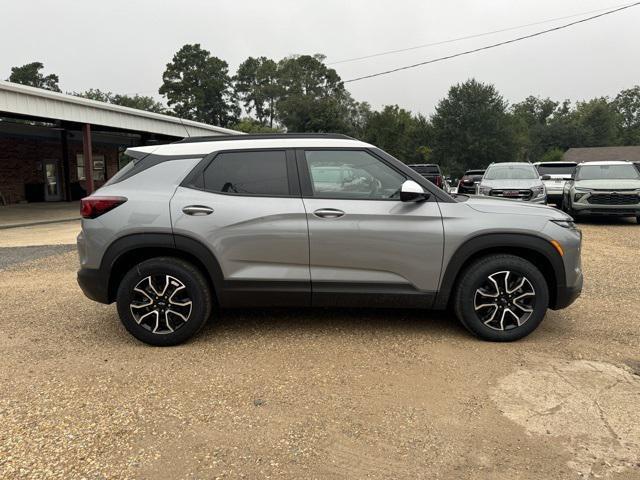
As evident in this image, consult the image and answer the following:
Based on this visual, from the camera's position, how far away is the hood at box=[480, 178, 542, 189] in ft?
40.8

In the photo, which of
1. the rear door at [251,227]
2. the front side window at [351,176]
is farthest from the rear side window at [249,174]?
the front side window at [351,176]

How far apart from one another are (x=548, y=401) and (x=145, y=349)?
3073mm

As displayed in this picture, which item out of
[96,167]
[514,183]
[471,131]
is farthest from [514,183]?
[471,131]

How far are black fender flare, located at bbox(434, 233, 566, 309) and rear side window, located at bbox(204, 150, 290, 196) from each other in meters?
1.50

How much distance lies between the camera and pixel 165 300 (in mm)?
4062

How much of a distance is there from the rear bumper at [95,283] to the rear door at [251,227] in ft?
2.54

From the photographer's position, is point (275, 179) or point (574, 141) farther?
point (574, 141)

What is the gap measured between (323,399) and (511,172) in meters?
11.7

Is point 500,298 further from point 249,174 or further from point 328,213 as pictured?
point 249,174

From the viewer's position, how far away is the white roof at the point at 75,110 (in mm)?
Result: 13555

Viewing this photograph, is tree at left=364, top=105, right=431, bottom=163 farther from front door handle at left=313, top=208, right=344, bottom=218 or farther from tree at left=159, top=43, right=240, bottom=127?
front door handle at left=313, top=208, right=344, bottom=218

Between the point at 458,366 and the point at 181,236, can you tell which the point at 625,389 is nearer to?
the point at 458,366

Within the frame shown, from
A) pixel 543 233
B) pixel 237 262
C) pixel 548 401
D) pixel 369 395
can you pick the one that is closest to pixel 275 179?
pixel 237 262

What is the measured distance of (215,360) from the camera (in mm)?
3875
